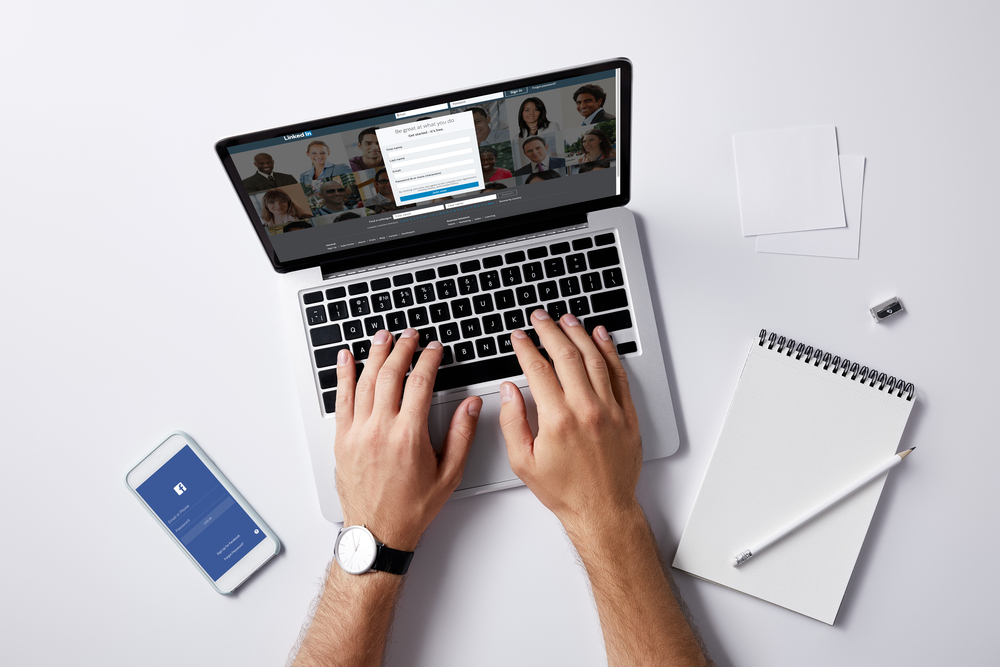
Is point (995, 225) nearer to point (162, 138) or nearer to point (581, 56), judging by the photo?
point (581, 56)

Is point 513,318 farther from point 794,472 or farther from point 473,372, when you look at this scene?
point 794,472

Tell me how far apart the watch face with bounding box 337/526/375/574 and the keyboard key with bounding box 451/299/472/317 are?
348 mm

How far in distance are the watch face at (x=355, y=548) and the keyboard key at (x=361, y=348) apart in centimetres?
25

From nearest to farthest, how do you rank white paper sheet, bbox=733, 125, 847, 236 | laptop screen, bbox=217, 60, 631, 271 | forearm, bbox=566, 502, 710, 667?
laptop screen, bbox=217, 60, 631, 271 → forearm, bbox=566, 502, 710, 667 → white paper sheet, bbox=733, 125, 847, 236

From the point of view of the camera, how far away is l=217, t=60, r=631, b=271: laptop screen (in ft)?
2.21

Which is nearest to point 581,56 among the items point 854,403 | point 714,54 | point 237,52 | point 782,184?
point 714,54

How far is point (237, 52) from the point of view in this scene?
0.97 m

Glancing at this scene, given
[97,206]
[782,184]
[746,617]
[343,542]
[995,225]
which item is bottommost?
[746,617]

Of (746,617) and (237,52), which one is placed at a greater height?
(237,52)

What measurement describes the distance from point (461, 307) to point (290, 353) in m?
0.27

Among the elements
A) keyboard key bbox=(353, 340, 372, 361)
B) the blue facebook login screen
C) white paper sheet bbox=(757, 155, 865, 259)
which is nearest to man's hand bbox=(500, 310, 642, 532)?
keyboard key bbox=(353, 340, 372, 361)

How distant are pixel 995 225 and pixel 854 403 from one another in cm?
38

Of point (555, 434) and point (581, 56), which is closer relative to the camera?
point (555, 434)

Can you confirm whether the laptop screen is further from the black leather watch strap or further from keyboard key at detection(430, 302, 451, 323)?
the black leather watch strap
